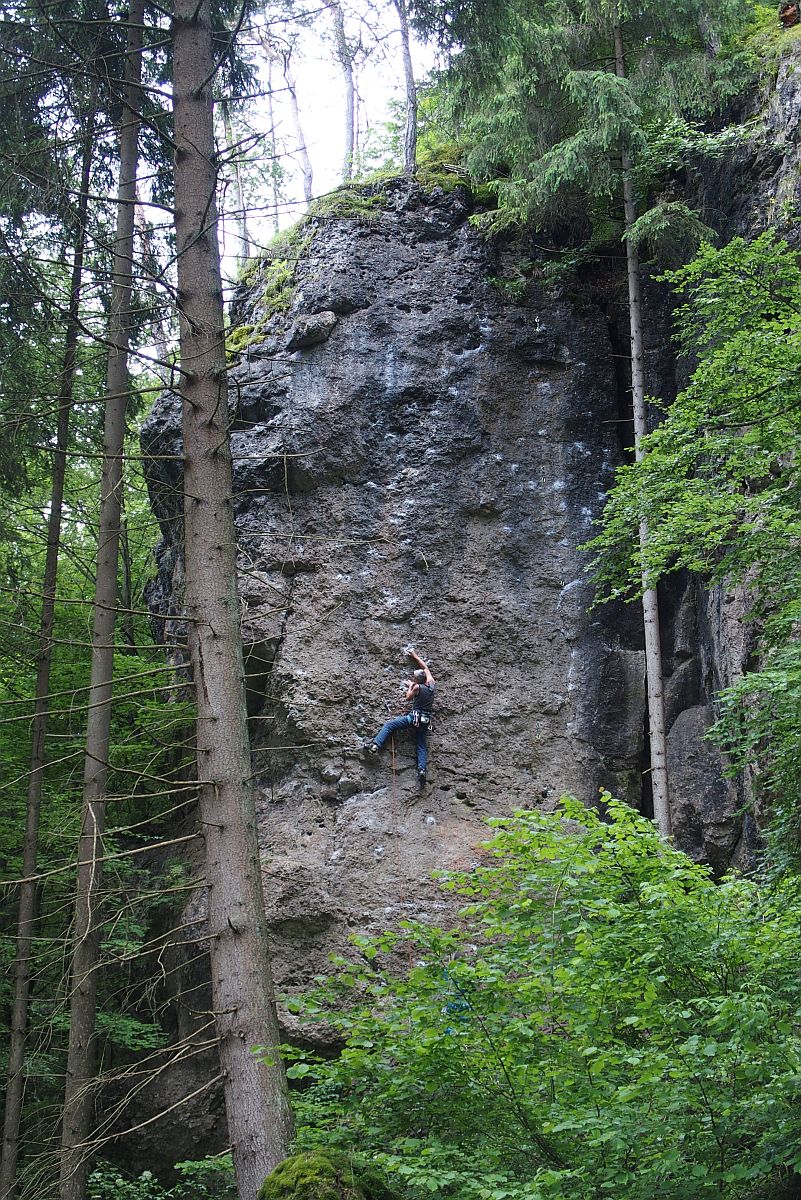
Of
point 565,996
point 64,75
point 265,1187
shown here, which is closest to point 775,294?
point 565,996

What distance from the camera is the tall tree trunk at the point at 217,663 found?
4.61 meters

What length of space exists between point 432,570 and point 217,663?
22.9 feet

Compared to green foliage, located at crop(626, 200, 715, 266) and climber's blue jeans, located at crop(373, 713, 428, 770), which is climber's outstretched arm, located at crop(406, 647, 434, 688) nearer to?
climber's blue jeans, located at crop(373, 713, 428, 770)

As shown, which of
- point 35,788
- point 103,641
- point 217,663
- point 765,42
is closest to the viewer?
point 217,663

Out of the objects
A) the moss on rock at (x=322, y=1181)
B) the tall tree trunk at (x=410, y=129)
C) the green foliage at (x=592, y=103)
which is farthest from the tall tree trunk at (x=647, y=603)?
the moss on rock at (x=322, y=1181)

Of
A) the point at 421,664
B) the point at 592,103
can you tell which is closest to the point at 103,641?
the point at 421,664

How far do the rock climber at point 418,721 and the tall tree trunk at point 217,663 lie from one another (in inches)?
225

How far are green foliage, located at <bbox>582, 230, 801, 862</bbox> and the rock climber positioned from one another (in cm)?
391

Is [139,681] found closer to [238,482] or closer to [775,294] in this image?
[238,482]

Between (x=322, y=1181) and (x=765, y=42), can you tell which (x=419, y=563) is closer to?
(x=765, y=42)

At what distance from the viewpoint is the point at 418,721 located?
10.9m

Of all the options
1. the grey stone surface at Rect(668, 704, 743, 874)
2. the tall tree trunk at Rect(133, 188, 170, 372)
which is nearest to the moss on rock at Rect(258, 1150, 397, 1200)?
the tall tree trunk at Rect(133, 188, 170, 372)

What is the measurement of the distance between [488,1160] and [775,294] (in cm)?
586

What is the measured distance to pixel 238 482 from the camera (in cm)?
1238
